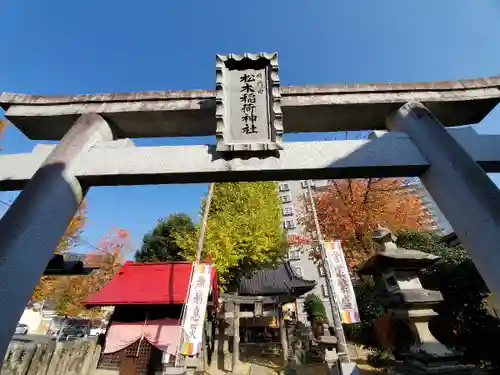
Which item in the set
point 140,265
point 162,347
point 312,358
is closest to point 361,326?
point 312,358

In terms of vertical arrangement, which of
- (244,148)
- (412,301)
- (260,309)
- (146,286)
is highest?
(146,286)

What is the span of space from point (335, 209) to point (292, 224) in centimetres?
1851

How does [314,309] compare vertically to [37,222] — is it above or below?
above

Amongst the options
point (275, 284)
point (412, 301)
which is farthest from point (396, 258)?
point (275, 284)

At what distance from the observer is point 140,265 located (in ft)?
38.6

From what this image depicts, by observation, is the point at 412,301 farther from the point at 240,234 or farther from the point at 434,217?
the point at 434,217

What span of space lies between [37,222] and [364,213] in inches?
717

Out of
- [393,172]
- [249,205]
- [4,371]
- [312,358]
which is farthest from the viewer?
[249,205]

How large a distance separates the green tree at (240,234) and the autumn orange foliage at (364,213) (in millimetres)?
2987

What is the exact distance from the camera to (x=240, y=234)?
15664 millimetres

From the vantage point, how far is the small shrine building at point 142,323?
941 cm

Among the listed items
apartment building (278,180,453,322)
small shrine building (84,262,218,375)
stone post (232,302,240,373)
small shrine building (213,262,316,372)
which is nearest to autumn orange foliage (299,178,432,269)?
apartment building (278,180,453,322)

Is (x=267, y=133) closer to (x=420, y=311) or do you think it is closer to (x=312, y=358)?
(x=420, y=311)

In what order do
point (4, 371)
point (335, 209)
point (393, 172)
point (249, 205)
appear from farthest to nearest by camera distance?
point (335, 209)
point (249, 205)
point (4, 371)
point (393, 172)
